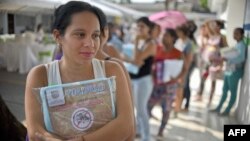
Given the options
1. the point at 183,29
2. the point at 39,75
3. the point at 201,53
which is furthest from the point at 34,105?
the point at 201,53

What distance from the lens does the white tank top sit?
1.01 metres

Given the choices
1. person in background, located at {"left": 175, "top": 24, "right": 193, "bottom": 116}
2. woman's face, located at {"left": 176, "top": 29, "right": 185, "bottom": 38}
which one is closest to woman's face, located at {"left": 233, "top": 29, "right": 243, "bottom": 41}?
person in background, located at {"left": 175, "top": 24, "right": 193, "bottom": 116}

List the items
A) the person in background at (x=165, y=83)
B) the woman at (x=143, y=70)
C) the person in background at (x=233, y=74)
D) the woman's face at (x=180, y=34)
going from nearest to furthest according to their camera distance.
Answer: the woman at (x=143, y=70) → the person in background at (x=233, y=74) → the person in background at (x=165, y=83) → the woman's face at (x=180, y=34)

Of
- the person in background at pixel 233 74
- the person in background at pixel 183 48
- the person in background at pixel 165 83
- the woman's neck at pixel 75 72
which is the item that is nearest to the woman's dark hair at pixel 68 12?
the woman's neck at pixel 75 72

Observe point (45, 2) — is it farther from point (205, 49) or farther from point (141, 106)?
point (205, 49)

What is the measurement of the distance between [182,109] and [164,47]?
1.47m

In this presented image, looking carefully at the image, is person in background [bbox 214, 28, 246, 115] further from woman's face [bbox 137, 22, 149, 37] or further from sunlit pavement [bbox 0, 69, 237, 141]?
woman's face [bbox 137, 22, 149, 37]

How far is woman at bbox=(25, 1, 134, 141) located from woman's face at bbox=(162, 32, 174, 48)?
2.34m

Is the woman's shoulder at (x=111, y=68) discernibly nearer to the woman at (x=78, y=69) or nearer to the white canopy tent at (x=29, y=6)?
the woman at (x=78, y=69)

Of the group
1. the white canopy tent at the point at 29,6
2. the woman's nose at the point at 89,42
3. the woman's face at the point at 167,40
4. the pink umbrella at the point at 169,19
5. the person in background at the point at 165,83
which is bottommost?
the person in background at the point at 165,83

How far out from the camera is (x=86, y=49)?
0.96m

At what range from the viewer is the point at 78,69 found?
3.38ft

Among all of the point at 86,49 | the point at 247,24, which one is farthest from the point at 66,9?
the point at 247,24

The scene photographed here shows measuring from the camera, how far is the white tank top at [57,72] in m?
1.01
